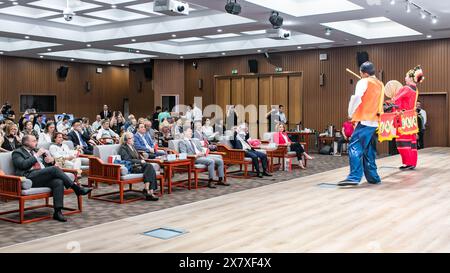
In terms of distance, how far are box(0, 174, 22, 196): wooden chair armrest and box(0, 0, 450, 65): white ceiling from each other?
211 inches

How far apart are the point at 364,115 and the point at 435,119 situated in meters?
9.25

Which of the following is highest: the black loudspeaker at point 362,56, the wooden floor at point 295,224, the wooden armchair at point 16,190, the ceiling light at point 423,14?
the ceiling light at point 423,14

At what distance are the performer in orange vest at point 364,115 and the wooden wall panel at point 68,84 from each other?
15.8m

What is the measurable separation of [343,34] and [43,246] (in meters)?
11.5

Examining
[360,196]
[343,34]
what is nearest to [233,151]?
[360,196]

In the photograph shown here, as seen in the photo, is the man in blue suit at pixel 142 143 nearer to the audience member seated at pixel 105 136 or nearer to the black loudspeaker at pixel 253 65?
the audience member seated at pixel 105 136

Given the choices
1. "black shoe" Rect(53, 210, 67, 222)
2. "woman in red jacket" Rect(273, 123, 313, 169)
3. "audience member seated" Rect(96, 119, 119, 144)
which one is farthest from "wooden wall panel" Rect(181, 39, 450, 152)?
"black shoe" Rect(53, 210, 67, 222)

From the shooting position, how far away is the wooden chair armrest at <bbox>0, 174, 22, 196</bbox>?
19.4 ft

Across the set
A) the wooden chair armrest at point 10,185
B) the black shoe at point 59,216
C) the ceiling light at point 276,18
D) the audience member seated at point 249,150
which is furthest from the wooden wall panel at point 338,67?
the wooden chair armrest at point 10,185

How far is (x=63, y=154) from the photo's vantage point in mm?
8273

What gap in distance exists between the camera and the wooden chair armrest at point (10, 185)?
19.4ft

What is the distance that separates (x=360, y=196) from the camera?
6.48m

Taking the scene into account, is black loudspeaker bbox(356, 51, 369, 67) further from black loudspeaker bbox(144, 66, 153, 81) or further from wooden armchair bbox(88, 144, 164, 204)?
wooden armchair bbox(88, 144, 164, 204)

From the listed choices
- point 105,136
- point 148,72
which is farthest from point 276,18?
point 148,72
